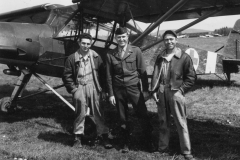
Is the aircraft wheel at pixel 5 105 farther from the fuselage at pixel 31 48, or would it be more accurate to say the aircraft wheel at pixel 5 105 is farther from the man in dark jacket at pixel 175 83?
the man in dark jacket at pixel 175 83

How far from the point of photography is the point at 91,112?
4.14 meters

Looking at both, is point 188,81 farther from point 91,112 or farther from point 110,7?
point 110,7

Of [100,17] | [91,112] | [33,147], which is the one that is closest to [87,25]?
[100,17]

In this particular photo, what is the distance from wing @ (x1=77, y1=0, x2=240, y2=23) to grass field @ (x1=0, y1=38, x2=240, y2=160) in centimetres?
233

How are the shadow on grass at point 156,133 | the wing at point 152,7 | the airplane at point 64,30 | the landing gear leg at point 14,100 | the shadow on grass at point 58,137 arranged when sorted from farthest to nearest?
the landing gear leg at point 14,100 < the wing at point 152,7 < the airplane at point 64,30 < the shadow on grass at point 58,137 < the shadow on grass at point 156,133

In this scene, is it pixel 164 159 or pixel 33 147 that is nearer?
pixel 164 159

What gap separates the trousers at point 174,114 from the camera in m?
3.58

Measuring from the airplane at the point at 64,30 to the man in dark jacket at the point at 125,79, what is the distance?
132cm

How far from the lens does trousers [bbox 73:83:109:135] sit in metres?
3.98

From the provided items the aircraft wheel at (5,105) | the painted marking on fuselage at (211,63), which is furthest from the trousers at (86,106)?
the painted marking on fuselage at (211,63)

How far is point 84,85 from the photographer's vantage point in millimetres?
4016

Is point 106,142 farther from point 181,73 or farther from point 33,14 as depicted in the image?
point 33,14

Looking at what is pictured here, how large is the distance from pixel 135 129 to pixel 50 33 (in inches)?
101

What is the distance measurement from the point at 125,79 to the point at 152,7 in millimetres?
3232
